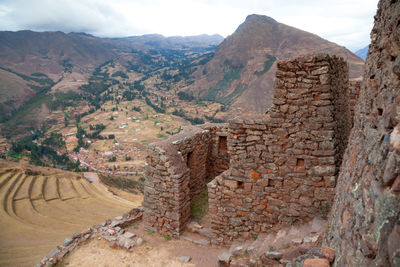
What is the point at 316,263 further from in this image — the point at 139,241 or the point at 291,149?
the point at 139,241

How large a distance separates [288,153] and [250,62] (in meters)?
80.8

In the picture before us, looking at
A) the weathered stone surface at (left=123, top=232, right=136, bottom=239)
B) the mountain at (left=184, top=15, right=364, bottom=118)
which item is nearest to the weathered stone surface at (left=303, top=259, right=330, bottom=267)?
the weathered stone surface at (left=123, top=232, right=136, bottom=239)

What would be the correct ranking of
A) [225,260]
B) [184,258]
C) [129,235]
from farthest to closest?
[129,235]
[184,258]
[225,260]

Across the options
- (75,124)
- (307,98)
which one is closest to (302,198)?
(307,98)

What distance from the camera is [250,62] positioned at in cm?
8075

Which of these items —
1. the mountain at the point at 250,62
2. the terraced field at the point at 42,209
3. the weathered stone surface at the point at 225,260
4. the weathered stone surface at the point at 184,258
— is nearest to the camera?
the weathered stone surface at the point at 225,260

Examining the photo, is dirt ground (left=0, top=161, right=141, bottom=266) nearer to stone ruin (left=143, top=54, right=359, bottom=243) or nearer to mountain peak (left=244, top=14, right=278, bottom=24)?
stone ruin (left=143, top=54, right=359, bottom=243)

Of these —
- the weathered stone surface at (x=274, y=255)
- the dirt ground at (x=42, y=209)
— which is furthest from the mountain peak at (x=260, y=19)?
the weathered stone surface at (x=274, y=255)

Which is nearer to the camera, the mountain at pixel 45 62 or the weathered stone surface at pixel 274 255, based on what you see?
the weathered stone surface at pixel 274 255

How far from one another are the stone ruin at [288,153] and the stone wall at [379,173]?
160 cm

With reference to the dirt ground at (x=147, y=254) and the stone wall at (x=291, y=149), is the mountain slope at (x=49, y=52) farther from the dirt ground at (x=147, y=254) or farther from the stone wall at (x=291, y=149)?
the stone wall at (x=291, y=149)

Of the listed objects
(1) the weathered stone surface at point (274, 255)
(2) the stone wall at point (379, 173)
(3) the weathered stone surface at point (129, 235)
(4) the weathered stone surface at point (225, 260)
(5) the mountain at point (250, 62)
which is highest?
(5) the mountain at point (250, 62)

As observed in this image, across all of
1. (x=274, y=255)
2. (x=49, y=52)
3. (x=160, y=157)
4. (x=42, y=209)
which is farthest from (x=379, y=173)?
(x=49, y=52)

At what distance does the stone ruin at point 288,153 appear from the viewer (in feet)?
15.7
